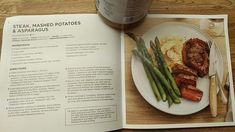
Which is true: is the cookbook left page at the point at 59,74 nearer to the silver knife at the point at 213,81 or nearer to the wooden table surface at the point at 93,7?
the wooden table surface at the point at 93,7

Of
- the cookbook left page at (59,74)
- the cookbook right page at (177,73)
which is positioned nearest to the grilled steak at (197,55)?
the cookbook right page at (177,73)

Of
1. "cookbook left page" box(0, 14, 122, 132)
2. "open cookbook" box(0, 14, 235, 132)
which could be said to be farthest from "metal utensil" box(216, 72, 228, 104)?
"cookbook left page" box(0, 14, 122, 132)

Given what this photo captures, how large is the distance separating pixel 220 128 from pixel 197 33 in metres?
0.15

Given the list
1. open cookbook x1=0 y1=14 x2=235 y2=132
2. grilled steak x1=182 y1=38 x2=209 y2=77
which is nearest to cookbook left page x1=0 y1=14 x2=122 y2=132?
open cookbook x1=0 y1=14 x2=235 y2=132

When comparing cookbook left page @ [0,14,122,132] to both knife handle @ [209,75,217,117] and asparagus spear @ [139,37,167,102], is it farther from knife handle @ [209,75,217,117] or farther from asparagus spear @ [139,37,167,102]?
knife handle @ [209,75,217,117]

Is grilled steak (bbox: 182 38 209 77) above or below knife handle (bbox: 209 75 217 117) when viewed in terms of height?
above

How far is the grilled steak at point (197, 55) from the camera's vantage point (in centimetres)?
48

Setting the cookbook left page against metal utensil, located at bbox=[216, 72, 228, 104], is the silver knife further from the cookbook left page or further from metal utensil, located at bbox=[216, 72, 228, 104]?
the cookbook left page

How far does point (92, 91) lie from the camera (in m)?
0.46

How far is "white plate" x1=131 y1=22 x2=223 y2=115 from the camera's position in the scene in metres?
0.46

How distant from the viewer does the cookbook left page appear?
17.8 inches

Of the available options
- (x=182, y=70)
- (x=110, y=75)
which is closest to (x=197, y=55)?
(x=182, y=70)

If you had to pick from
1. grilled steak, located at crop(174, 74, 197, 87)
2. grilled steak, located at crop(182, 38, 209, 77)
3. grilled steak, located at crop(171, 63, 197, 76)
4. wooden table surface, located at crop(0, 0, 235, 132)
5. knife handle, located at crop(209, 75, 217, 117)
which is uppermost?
wooden table surface, located at crop(0, 0, 235, 132)

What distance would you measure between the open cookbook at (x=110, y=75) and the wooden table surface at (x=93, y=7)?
0.01 metres
